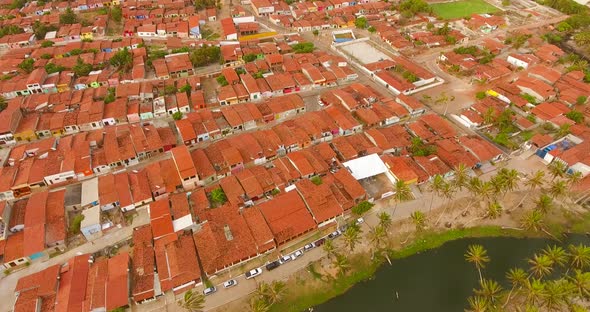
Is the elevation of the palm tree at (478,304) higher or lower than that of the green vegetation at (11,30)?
lower

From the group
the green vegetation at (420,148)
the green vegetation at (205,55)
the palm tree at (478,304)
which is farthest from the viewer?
the green vegetation at (205,55)

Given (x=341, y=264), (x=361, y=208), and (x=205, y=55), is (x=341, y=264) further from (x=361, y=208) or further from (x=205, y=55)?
(x=205, y=55)

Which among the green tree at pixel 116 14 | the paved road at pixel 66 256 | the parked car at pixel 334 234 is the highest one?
the green tree at pixel 116 14

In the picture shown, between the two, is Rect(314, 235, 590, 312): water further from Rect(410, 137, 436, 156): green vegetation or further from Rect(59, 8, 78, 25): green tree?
Rect(59, 8, 78, 25): green tree

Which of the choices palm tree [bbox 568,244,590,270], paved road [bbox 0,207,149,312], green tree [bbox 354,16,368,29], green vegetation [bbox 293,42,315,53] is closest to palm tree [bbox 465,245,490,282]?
palm tree [bbox 568,244,590,270]

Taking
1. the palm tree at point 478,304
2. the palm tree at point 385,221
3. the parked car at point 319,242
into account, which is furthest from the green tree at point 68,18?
the palm tree at point 478,304

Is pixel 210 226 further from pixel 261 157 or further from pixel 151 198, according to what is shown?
pixel 261 157

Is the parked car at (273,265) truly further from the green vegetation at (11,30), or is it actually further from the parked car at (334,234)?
the green vegetation at (11,30)
